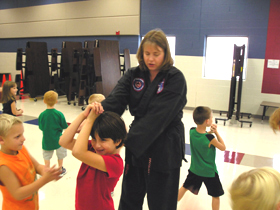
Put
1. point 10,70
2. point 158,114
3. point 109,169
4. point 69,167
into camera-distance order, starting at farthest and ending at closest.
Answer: point 10,70, point 69,167, point 158,114, point 109,169

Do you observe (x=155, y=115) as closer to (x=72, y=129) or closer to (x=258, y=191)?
(x=72, y=129)

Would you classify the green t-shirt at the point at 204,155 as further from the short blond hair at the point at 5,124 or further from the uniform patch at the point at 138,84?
the short blond hair at the point at 5,124

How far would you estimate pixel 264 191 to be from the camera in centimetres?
83

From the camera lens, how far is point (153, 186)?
155 centimetres

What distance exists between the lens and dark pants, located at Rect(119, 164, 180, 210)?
1538 millimetres

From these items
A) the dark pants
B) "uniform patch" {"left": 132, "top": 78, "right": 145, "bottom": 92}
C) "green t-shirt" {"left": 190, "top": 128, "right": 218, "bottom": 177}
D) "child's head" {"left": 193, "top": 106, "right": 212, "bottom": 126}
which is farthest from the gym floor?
"child's head" {"left": 193, "top": 106, "right": 212, "bottom": 126}

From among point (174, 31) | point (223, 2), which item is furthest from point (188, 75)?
point (223, 2)

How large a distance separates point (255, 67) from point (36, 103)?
630cm

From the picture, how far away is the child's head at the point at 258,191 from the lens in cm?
83

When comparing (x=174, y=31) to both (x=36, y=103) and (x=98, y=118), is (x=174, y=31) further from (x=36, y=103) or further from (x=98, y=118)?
(x=98, y=118)

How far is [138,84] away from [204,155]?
0.96 meters

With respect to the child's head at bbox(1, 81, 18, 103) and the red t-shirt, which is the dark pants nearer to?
the red t-shirt

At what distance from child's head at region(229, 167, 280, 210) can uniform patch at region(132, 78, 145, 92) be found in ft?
2.78

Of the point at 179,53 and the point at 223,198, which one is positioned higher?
the point at 179,53
